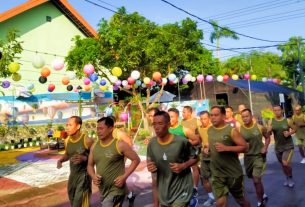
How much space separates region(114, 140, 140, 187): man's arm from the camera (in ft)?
14.1

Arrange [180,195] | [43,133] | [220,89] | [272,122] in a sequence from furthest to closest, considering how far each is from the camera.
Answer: [220,89]
[43,133]
[272,122]
[180,195]

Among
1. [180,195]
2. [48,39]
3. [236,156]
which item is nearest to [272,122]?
[236,156]

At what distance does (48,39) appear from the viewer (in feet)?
81.7

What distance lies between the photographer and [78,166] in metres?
5.16

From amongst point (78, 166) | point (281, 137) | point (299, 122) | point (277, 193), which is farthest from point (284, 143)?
point (78, 166)

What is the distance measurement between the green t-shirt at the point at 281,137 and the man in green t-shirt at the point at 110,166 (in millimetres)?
4528

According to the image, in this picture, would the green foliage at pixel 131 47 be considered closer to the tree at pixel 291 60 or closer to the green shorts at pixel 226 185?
the green shorts at pixel 226 185

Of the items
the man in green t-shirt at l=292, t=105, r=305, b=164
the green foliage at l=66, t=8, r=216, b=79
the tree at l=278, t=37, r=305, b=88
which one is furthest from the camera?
the tree at l=278, t=37, r=305, b=88

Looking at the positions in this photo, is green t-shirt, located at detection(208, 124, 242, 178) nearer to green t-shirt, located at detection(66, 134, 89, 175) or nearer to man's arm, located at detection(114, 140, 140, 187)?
man's arm, located at detection(114, 140, 140, 187)

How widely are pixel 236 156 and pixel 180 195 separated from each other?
4.42ft


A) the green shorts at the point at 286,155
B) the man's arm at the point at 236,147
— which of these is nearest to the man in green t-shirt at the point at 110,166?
the man's arm at the point at 236,147

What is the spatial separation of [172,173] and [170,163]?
0.46 ft

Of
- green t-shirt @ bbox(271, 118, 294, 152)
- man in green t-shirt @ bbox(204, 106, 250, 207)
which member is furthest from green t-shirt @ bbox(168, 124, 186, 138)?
green t-shirt @ bbox(271, 118, 294, 152)

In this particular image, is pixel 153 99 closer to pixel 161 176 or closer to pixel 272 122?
pixel 272 122
